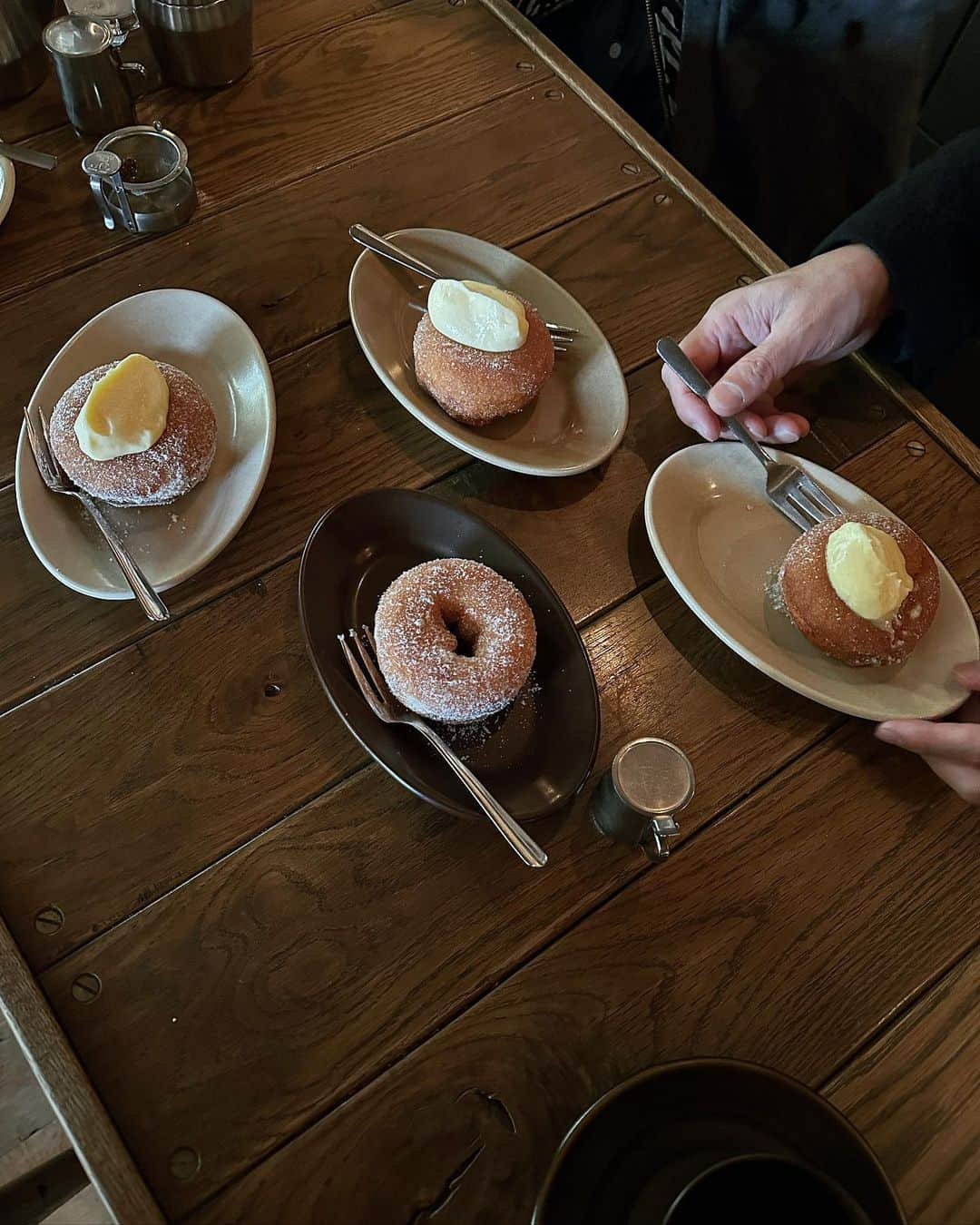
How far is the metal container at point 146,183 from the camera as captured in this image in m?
1.13

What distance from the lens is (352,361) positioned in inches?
44.6

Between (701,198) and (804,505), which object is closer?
(804,505)

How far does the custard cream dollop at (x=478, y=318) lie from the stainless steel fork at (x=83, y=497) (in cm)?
43

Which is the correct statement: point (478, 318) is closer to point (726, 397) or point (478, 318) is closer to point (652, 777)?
point (726, 397)

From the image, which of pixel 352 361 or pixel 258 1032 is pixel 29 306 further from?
pixel 258 1032

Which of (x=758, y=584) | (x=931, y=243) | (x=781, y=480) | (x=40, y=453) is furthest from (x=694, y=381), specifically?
(x=40, y=453)

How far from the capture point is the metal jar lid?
848 millimetres

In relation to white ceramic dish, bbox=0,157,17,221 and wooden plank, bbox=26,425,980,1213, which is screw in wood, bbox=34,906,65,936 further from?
white ceramic dish, bbox=0,157,17,221

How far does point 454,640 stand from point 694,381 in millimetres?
463

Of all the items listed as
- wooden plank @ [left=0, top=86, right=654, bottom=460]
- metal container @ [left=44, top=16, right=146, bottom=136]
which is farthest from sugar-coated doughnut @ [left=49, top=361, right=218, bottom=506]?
metal container @ [left=44, top=16, right=146, bottom=136]

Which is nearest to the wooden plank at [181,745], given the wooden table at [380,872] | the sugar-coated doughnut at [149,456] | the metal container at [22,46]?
the wooden table at [380,872]

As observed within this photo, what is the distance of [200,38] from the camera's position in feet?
3.99

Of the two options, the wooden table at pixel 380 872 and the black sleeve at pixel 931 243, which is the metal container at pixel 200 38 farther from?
the black sleeve at pixel 931 243

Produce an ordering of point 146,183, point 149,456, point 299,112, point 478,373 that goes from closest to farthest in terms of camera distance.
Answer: point 149,456 → point 478,373 → point 146,183 → point 299,112
